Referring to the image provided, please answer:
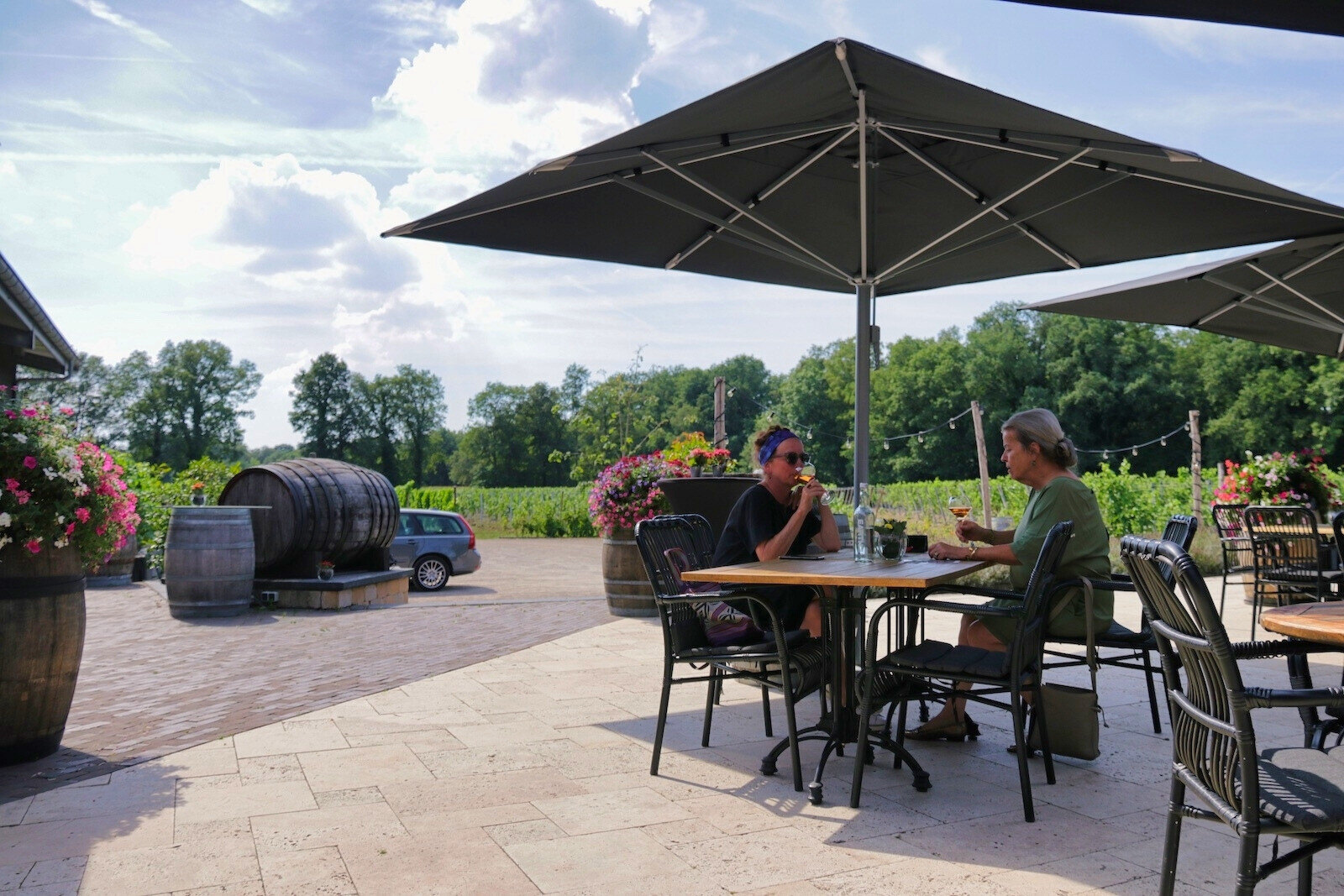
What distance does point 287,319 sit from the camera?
70.6m

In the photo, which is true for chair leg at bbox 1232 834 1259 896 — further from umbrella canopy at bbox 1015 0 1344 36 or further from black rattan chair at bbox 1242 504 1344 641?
black rattan chair at bbox 1242 504 1344 641

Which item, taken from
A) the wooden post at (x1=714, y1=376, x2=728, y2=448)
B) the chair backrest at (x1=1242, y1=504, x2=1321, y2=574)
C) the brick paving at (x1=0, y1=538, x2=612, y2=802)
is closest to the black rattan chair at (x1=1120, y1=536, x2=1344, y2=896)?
the brick paving at (x1=0, y1=538, x2=612, y2=802)

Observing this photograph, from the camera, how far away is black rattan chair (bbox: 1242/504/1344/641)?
612cm

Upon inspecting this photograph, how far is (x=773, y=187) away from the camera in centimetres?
544

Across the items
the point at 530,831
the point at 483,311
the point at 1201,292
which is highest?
the point at 483,311

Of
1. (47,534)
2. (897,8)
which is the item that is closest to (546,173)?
(897,8)

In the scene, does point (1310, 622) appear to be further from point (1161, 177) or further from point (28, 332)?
point (28, 332)

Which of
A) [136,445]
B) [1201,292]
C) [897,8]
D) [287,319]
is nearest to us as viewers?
[897,8]

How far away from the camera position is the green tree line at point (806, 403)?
38.6 m

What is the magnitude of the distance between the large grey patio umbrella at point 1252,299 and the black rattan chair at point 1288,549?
1306mm

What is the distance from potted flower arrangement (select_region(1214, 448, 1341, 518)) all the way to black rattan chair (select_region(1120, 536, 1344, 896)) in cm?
733

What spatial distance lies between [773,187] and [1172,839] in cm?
402

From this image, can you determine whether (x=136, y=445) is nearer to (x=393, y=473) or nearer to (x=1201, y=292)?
(x=393, y=473)

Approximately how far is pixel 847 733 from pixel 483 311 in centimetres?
3817
